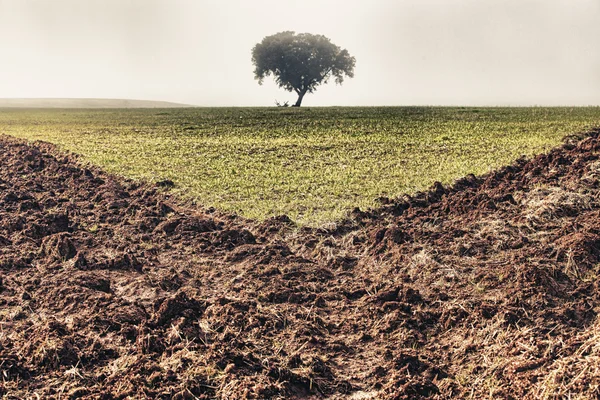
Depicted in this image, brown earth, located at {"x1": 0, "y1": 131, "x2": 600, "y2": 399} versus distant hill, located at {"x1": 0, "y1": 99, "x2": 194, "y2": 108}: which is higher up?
distant hill, located at {"x1": 0, "y1": 99, "x2": 194, "y2": 108}

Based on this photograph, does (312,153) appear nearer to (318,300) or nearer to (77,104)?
(318,300)

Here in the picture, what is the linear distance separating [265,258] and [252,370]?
11.0 feet

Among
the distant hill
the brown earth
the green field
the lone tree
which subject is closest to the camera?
the brown earth

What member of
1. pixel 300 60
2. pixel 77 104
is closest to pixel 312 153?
pixel 300 60

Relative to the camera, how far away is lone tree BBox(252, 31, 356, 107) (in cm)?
7000

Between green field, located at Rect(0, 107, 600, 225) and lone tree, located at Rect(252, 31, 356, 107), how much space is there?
1436 inches

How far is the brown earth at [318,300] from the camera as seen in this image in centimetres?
612

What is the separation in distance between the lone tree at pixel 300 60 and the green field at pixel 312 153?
36463mm

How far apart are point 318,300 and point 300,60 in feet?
211

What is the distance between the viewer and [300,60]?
6994 centimetres

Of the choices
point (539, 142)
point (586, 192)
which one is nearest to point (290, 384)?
point (586, 192)

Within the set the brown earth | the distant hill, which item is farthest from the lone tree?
the brown earth

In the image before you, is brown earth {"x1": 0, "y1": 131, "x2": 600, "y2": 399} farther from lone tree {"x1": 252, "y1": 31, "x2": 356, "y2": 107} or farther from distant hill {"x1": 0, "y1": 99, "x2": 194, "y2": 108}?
distant hill {"x1": 0, "y1": 99, "x2": 194, "y2": 108}

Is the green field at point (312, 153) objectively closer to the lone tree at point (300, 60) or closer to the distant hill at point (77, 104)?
the lone tree at point (300, 60)
